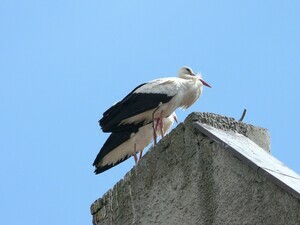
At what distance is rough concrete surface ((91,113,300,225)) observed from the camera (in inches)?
156

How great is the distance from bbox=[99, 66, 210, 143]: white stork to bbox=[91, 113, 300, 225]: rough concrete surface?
3950mm

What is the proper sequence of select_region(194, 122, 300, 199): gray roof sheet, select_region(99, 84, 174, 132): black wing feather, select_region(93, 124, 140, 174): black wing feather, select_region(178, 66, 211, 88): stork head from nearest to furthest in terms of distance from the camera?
select_region(194, 122, 300, 199): gray roof sheet, select_region(99, 84, 174, 132): black wing feather, select_region(93, 124, 140, 174): black wing feather, select_region(178, 66, 211, 88): stork head

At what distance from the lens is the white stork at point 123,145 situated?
1079cm

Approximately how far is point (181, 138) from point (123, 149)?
20.7ft

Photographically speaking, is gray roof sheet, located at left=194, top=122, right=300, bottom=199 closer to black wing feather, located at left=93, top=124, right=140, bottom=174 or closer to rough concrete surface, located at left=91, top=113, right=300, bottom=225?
rough concrete surface, located at left=91, top=113, right=300, bottom=225

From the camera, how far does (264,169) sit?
3982 millimetres

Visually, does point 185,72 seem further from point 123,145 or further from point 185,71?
point 123,145

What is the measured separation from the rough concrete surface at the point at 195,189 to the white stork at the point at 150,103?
3.95 meters

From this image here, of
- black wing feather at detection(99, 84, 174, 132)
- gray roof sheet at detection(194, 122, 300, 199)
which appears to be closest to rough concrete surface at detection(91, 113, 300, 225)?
gray roof sheet at detection(194, 122, 300, 199)

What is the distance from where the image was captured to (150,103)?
31.2 feet

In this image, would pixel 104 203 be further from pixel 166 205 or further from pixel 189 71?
pixel 189 71

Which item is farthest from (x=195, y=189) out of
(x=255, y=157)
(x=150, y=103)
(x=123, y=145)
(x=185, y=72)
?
(x=185, y=72)

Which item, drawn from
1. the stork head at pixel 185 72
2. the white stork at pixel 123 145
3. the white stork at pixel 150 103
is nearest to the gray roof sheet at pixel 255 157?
the white stork at pixel 150 103

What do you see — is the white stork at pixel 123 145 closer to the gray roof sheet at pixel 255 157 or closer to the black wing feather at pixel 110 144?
the black wing feather at pixel 110 144
